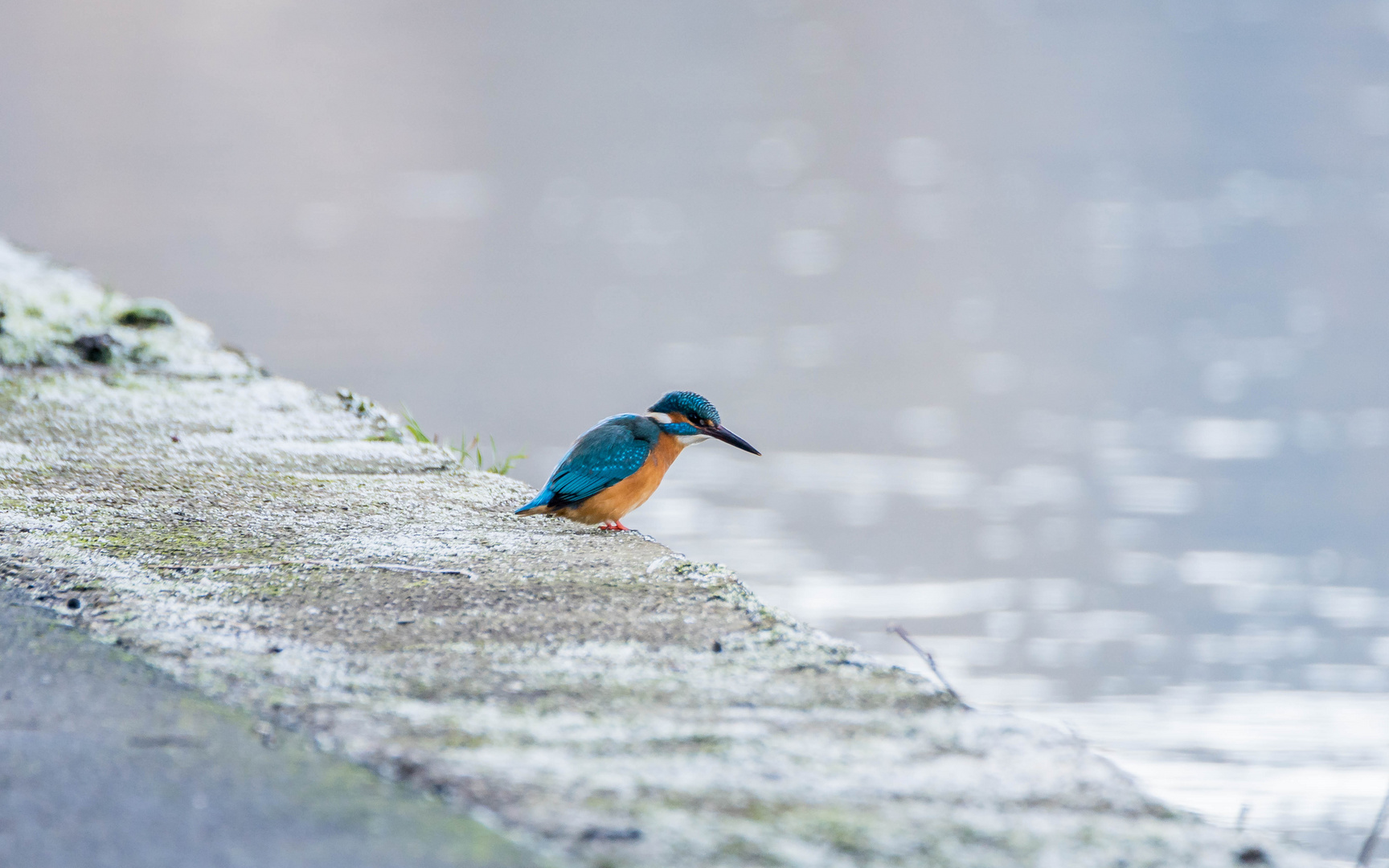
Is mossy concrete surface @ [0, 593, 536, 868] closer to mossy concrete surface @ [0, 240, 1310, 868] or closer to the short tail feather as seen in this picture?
mossy concrete surface @ [0, 240, 1310, 868]

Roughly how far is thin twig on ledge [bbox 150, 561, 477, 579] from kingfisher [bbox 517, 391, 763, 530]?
0.57 metres

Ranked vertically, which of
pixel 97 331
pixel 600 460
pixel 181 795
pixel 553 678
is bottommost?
pixel 181 795

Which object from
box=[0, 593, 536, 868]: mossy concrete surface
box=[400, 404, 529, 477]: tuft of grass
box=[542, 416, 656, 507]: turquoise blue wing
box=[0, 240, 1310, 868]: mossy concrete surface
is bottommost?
box=[0, 593, 536, 868]: mossy concrete surface

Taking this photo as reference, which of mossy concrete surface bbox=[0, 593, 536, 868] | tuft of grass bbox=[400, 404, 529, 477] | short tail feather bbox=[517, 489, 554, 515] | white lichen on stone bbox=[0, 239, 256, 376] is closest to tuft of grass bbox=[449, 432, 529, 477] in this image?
tuft of grass bbox=[400, 404, 529, 477]

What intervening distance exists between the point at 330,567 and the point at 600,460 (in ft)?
2.74

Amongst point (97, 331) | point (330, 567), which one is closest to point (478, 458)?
point (97, 331)

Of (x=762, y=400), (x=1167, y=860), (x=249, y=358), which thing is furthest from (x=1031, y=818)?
(x=762, y=400)

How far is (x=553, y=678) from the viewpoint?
208 centimetres

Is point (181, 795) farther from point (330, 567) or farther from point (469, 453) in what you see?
point (469, 453)

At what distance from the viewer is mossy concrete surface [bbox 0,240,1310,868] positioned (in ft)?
5.41

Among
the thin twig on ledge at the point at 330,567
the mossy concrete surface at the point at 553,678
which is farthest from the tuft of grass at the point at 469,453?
the thin twig on ledge at the point at 330,567

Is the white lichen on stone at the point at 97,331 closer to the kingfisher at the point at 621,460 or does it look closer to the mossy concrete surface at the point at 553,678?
the mossy concrete surface at the point at 553,678

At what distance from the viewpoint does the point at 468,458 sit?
14.5ft

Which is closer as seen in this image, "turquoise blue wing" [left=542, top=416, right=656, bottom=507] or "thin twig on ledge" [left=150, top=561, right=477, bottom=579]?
"thin twig on ledge" [left=150, top=561, right=477, bottom=579]
